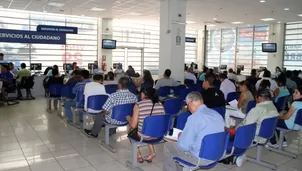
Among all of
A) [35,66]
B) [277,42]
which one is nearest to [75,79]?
[35,66]

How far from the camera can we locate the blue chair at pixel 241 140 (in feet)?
10.6

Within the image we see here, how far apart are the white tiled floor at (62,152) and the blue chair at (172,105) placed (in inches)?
27.8

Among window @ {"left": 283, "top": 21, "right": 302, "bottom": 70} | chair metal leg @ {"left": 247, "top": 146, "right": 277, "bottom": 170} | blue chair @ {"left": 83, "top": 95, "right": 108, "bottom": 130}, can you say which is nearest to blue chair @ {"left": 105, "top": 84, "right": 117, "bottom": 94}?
blue chair @ {"left": 83, "top": 95, "right": 108, "bottom": 130}

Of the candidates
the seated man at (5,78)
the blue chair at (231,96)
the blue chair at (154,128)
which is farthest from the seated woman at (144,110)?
the seated man at (5,78)

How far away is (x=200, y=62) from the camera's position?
899 inches

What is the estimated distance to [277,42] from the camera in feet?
54.7

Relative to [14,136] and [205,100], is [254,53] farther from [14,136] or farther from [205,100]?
[14,136]

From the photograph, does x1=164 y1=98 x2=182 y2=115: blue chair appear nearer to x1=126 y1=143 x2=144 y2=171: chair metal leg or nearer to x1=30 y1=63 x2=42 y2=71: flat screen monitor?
x1=126 y1=143 x2=144 y2=171: chair metal leg

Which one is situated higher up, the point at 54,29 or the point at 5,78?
the point at 54,29

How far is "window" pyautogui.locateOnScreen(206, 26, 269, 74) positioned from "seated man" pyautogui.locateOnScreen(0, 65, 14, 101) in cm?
1538

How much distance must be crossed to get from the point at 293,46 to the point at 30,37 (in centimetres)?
1456

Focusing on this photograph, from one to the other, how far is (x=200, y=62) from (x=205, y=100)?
61.3 ft

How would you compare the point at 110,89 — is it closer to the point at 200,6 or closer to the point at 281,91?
the point at 281,91

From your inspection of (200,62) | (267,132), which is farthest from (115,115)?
(200,62)
